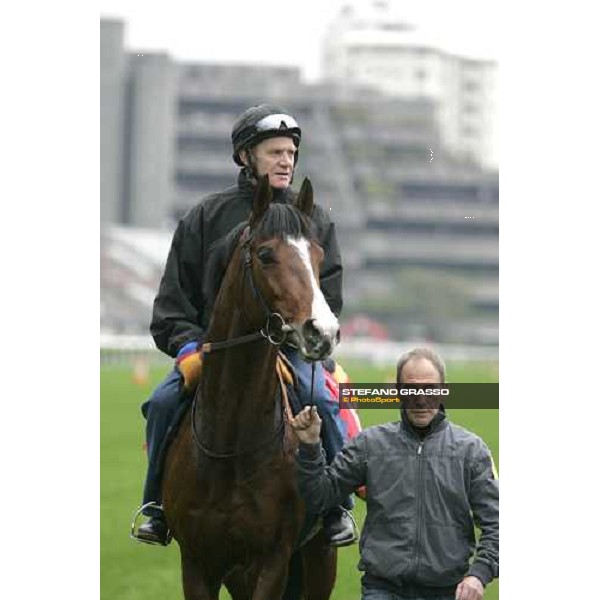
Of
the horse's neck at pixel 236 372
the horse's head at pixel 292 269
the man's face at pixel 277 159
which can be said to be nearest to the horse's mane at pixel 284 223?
the horse's head at pixel 292 269

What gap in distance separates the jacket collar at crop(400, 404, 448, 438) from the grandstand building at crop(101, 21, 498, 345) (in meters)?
21.1

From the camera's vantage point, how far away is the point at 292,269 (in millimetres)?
→ 4672

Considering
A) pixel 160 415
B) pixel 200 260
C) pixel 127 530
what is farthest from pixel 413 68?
pixel 160 415

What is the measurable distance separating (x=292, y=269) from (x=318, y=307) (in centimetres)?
23

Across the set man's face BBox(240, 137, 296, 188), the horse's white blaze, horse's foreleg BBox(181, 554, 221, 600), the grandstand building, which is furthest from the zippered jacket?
the grandstand building

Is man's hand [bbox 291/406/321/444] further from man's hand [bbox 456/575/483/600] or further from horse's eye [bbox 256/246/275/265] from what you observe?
man's hand [bbox 456/575/483/600]

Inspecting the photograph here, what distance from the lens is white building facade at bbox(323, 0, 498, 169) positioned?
15.7 metres

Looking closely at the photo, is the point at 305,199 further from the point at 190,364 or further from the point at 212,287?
the point at 190,364

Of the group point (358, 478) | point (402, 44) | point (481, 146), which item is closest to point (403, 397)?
point (358, 478)

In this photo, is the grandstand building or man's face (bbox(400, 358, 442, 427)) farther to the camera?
the grandstand building

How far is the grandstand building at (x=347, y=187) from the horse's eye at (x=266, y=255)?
2112 cm

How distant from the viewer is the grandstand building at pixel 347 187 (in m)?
30.7

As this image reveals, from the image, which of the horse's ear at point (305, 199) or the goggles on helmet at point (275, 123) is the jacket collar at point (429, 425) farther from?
the goggles on helmet at point (275, 123)

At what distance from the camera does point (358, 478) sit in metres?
5.06
